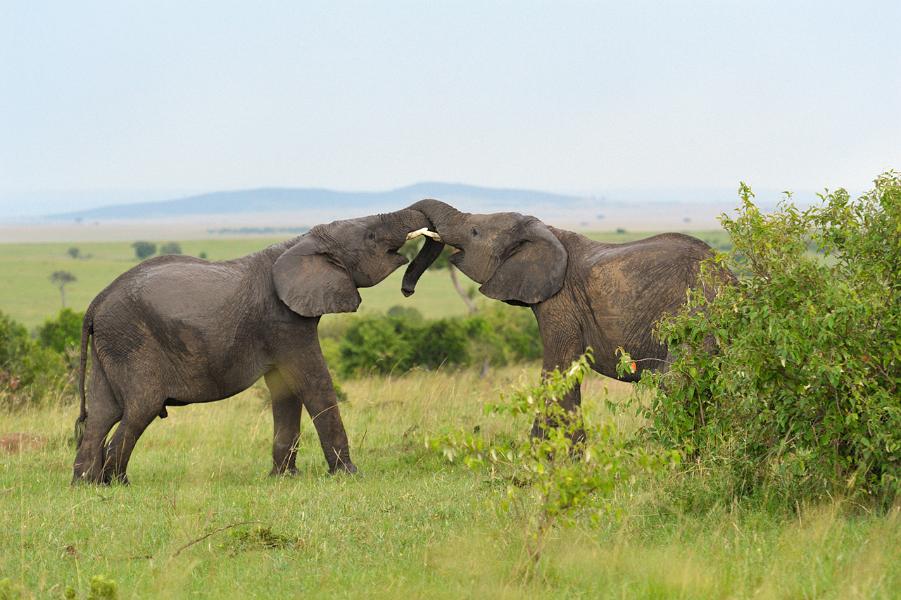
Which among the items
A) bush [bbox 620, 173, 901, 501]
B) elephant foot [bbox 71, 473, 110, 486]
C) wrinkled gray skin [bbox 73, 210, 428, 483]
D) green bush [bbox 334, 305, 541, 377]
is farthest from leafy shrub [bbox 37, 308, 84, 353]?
bush [bbox 620, 173, 901, 501]

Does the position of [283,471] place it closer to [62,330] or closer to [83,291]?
[62,330]

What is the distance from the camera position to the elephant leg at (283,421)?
1173cm

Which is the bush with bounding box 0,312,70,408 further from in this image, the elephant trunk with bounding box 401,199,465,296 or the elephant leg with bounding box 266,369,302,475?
the elephant trunk with bounding box 401,199,465,296

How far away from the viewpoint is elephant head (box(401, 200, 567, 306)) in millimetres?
11492

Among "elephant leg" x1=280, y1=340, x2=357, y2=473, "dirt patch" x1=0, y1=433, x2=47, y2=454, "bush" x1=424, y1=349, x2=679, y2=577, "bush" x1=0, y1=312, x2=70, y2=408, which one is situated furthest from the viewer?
"bush" x1=0, y1=312, x2=70, y2=408

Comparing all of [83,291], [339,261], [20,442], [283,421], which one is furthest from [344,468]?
[83,291]

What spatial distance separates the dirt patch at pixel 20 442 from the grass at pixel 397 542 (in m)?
1.81

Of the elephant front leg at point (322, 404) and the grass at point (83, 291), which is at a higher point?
the elephant front leg at point (322, 404)

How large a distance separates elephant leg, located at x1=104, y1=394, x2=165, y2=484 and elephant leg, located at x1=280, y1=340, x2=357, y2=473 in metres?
1.35

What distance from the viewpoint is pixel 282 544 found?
26.2 feet

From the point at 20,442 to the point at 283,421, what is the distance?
3.59m

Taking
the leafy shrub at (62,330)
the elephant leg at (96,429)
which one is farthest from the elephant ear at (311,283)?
the leafy shrub at (62,330)

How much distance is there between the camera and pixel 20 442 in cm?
1326

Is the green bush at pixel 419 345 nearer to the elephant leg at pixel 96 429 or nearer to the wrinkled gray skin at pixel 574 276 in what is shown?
the wrinkled gray skin at pixel 574 276
